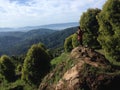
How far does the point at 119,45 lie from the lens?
4509 centimetres

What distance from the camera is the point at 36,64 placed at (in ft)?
192

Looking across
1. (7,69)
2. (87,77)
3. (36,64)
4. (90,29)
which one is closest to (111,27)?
(90,29)

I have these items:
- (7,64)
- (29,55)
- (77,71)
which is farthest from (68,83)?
(7,64)

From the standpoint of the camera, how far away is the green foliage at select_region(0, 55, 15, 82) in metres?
79.8

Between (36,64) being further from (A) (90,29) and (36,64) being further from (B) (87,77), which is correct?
(B) (87,77)

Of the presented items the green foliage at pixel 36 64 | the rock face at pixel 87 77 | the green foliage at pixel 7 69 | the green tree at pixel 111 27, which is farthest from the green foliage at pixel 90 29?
the rock face at pixel 87 77

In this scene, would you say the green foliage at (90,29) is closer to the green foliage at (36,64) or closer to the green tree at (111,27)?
the green foliage at (36,64)

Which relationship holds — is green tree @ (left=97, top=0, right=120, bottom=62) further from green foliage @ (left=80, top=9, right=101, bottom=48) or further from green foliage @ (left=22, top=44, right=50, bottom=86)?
green foliage @ (left=22, top=44, right=50, bottom=86)

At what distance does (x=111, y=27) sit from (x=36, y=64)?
63.5 ft

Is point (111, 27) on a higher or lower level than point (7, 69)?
higher

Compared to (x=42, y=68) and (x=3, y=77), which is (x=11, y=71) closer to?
(x=3, y=77)

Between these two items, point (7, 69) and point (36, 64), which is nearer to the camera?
point (36, 64)

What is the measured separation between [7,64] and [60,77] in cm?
5666

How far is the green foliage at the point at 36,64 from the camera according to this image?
58.3 metres
